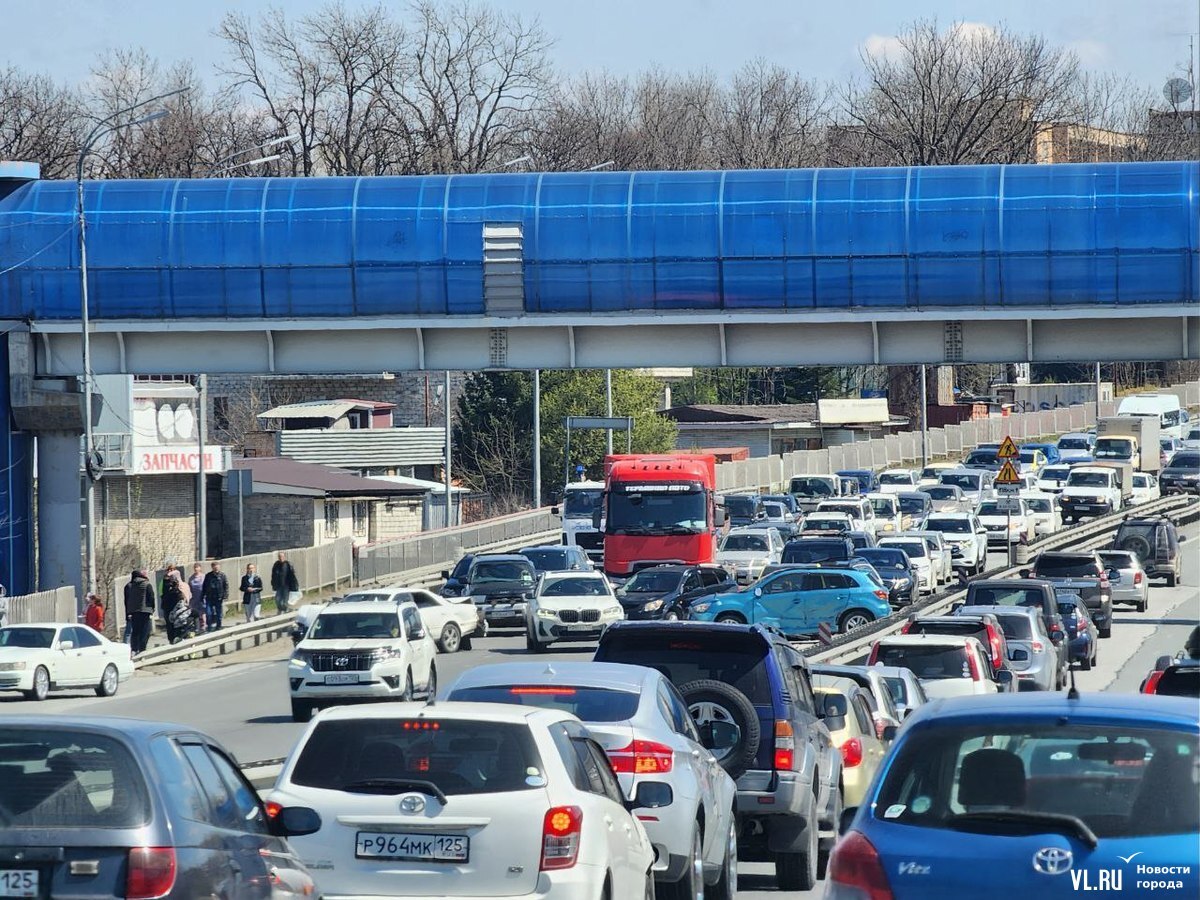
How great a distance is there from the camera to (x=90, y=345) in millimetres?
45625

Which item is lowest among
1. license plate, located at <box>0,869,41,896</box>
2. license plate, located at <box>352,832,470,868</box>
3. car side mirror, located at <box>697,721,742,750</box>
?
car side mirror, located at <box>697,721,742,750</box>

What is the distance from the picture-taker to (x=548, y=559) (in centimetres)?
4612

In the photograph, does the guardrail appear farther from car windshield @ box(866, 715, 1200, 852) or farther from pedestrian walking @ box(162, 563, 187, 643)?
car windshield @ box(866, 715, 1200, 852)

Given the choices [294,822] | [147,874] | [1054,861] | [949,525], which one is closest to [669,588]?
[949,525]

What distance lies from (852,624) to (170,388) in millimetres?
31291

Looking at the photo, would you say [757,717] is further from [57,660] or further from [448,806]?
[57,660]

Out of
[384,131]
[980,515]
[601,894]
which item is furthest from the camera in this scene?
[384,131]

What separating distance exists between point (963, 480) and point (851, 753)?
53.1 m

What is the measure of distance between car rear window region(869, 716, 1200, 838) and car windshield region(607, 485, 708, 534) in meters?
40.2

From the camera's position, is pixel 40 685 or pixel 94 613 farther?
pixel 94 613

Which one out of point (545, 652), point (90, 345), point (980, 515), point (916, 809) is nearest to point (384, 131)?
point (980, 515)

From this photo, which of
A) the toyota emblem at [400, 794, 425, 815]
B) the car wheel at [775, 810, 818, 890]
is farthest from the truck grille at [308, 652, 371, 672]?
the toyota emblem at [400, 794, 425, 815]

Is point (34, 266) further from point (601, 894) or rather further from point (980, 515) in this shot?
point (601, 894)

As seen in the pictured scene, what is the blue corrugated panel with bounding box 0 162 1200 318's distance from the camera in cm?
4388
